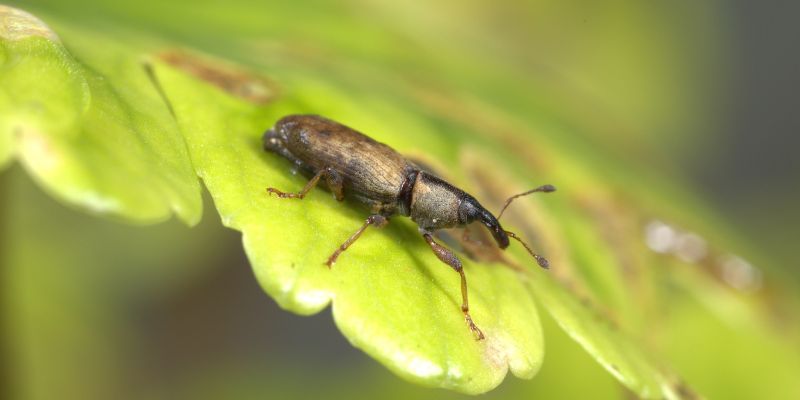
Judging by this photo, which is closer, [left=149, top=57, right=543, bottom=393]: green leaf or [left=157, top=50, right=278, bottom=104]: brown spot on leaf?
[left=149, top=57, right=543, bottom=393]: green leaf

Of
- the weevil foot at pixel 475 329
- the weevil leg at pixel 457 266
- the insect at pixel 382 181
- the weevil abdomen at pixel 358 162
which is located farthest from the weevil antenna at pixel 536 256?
the weevil foot at pixel 475 329

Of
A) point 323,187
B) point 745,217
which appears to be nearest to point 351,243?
point 323,187

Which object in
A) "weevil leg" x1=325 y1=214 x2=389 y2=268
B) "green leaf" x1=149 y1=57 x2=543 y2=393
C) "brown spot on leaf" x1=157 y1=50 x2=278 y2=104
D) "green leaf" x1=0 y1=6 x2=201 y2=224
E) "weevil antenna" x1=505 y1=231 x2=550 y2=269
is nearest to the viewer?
"green leaf" x1=0 y1=6 x2=201 y2=224

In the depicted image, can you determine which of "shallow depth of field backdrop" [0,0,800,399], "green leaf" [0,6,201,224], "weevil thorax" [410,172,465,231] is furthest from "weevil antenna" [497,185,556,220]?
"green leaf" [0,6,201,224]

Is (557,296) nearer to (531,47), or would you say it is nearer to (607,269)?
(607,269)

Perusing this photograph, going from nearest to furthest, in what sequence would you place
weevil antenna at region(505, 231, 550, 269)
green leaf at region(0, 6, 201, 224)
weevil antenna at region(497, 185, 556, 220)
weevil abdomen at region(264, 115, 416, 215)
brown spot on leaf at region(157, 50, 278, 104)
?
green leaf at region(0, 6, 201, 224), brown spot on leaf at region(157, 50, 278, 104), weevil antenna at region(505, 231, 550, 269), weevil abdomen at region(264, 115, 416, 215), weevil antenna at region(497, 185, 556, 220)

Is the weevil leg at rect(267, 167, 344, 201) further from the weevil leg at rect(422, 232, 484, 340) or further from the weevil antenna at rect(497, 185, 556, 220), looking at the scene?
the weevil antenna at rect(497, 185, 556, 220)
